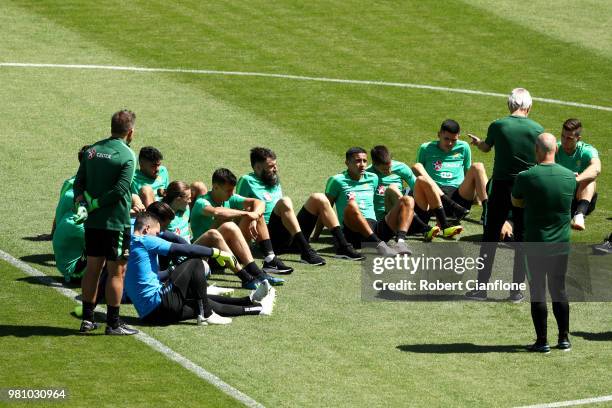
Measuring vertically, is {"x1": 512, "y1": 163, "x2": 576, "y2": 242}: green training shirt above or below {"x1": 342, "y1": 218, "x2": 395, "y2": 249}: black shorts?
above

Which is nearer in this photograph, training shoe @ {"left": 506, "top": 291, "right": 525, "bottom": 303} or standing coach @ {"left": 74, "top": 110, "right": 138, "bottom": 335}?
standing coach @ {"left": 74, "top": 110, "right": 138, "bottom": 335}

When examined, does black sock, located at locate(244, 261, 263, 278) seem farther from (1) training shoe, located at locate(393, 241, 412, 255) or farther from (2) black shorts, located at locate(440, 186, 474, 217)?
(2) black shorts, located at locate(440, 186, 474, 217)

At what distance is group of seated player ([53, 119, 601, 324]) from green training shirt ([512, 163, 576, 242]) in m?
2.34

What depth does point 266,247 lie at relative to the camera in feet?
56.1

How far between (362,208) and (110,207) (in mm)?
5390

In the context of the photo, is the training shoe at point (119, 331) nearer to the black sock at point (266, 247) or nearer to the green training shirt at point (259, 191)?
the black sock at point (266, 247)

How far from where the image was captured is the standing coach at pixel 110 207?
13906 millimetres

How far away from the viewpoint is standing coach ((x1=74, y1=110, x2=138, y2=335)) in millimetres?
13906

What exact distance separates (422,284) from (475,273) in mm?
867

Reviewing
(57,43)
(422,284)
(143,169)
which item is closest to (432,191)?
(422,284)

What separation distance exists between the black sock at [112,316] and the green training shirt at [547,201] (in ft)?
14.0

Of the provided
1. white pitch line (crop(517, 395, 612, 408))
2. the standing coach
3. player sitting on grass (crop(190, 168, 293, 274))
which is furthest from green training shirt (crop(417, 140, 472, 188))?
white pitch line (crop(517, 395, 612, 408))

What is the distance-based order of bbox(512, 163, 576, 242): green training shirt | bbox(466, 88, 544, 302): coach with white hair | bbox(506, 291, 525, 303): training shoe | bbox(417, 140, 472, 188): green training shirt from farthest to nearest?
1. bbox(417, 140, 472, 188): green training shirt
2. bbox(506, 291, 525, 303): training shoe
3. bbox(466, 88, 544, 302): coach with white hair
4. bbox(512, 163, 576, 242): green training shirt

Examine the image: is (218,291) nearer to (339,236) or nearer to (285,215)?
(285,215)
